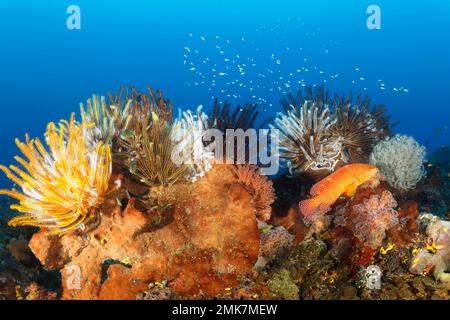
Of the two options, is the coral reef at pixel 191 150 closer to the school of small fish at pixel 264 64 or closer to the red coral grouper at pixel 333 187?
the red coral grouper at pixel 333 187

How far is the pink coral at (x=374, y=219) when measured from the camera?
523 centimetres

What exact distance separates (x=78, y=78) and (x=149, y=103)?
475ft

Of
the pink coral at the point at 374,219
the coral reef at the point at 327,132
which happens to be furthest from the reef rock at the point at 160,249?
the coral reef at the point at 327,132

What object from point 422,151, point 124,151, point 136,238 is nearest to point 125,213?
point 136,238

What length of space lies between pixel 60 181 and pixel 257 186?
112 inches

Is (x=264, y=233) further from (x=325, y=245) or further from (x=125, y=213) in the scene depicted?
(x=125, y=213)

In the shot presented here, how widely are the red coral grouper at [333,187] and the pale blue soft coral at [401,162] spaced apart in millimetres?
1270

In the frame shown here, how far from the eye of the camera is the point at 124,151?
17.4 feet

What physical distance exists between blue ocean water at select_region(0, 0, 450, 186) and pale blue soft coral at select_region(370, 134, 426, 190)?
110891mm

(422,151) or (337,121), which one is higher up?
(337,121)

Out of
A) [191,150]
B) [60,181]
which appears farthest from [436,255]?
[60,181]

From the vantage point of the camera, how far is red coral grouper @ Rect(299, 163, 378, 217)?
5523 mm

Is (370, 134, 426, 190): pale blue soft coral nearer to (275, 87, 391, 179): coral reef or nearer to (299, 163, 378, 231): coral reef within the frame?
(275, 87, 391, 179): coral reef

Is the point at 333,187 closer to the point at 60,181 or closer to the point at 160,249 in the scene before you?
the point at 160,249
